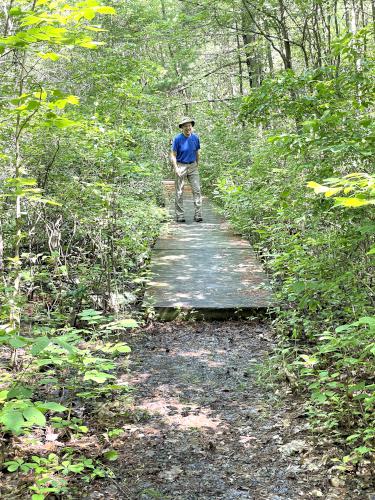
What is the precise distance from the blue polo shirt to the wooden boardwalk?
5.10 feet

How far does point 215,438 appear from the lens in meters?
3.66

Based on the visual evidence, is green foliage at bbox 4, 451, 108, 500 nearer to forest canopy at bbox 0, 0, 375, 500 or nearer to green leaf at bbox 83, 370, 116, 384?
forest canopy at bbox 0, 0, 375, 500

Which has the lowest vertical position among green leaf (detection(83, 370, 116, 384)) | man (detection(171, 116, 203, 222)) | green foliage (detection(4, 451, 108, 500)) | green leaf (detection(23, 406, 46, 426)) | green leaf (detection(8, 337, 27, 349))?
green foliage (detection(4, 451, 108, 500))

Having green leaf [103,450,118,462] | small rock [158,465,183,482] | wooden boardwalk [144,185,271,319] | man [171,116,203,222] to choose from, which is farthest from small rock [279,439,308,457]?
man [171,116,203,222]

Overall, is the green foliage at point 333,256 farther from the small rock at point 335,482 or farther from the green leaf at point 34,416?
the green leaf at point 34,416

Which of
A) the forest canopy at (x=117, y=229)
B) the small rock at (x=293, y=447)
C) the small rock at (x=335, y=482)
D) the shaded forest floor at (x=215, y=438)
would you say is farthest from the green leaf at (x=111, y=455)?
the small rock at (x=335, y=482)

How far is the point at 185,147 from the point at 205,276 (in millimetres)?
3884

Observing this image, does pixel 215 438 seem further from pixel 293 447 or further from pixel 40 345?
pixel 40 345

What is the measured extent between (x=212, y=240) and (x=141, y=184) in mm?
1887

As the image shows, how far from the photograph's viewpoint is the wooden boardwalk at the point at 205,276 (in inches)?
251

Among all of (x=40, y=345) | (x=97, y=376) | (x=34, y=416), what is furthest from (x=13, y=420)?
(x=97, y=376)

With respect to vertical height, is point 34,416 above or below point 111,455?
above

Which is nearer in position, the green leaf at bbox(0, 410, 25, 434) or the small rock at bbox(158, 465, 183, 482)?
the green leaf at bbox(0, 410, 25, 434)

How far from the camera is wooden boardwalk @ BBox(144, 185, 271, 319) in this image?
6.37m
